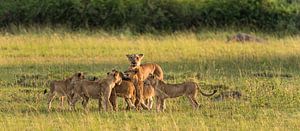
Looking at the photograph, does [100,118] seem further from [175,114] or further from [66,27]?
[66,27]

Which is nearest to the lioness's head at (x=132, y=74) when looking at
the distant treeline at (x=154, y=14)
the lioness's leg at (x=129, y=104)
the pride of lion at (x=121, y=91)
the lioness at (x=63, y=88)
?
the pride of lion at (x=121, y=91)

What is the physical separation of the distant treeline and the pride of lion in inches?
683

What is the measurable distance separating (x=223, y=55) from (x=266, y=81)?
220 inches

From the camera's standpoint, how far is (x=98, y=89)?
519 inches

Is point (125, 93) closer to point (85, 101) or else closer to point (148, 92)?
point (148, 92)

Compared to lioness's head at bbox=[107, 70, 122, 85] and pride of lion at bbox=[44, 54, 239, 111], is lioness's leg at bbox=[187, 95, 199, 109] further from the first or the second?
lioness's head at bbox=[107, 70, 122, 85]

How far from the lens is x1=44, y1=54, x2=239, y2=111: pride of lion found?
13.2m

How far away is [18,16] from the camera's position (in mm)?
32312

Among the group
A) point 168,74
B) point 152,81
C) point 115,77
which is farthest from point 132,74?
point 168,74

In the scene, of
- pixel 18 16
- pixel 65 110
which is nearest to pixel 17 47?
pixel 18 16

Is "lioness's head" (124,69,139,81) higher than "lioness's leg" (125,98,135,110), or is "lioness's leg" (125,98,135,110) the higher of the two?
"lioness's head" (124,69,139,81)

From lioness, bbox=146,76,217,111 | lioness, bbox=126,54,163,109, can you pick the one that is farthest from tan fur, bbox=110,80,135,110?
lioness, bbox=146,76,217,111

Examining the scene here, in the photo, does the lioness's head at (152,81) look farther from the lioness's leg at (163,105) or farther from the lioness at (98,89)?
the lioness at (98,89)

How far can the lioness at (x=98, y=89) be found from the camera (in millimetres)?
13141
